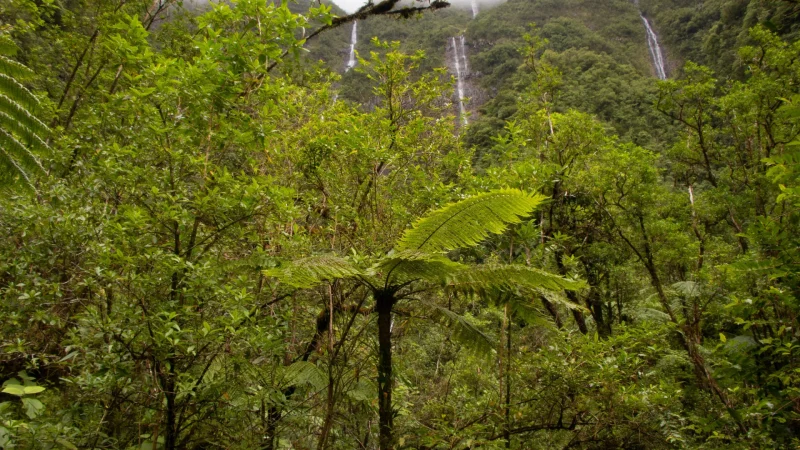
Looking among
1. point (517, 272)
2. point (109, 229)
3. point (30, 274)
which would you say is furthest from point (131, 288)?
point (517, 272)

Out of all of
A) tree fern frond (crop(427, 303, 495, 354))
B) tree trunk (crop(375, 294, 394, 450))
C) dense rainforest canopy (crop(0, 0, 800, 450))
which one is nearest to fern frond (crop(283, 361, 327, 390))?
dense rainforest canopy (crop(0, 0, 800, 450))

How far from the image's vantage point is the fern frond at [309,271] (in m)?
2.28

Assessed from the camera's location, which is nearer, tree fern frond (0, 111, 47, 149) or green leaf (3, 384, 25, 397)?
green leaf (3, 384, 25, 397)

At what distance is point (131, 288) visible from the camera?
2.20 metres

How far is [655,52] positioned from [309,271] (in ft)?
181

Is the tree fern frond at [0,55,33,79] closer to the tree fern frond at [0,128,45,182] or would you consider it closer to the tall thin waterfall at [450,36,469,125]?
the tree fern frond at [0,128,45,182]

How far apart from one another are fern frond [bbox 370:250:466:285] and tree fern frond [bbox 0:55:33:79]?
303 centimetres

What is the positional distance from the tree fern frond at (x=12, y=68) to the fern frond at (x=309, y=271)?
8.73ft

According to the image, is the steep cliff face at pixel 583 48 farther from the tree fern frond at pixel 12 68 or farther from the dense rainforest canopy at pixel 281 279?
the tree fern frond at pixel 12 68

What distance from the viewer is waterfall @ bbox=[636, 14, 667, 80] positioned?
42.1 meters

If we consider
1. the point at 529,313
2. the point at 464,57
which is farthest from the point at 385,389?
the point at 464,57

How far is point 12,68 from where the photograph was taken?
321cm

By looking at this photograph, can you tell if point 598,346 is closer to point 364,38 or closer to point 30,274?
point 30,274

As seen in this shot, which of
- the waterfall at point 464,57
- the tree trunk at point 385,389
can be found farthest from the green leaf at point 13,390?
the waterfall at point 464,57
